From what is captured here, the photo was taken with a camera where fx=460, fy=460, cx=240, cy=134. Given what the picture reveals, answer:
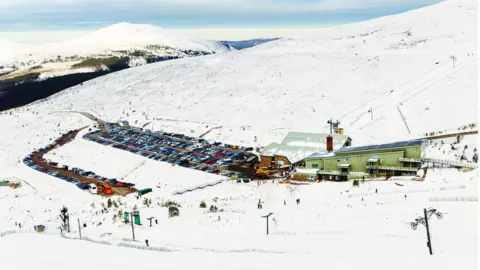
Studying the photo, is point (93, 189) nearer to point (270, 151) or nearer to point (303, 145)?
point (270, 151)

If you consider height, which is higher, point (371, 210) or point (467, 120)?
point (467, 120)

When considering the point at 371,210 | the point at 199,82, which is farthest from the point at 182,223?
the point at 199,82

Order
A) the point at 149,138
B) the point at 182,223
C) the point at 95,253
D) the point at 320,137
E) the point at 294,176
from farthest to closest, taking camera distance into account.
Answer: the point at 149,138, the point at 320,137, the point at 294,176, the point at 182,223, the point at 95,253

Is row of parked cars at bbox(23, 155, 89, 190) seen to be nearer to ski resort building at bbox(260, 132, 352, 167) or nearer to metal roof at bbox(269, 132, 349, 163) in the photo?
ski resort building at bbox(260, 132, 352, 167)

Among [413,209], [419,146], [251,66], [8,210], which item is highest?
[251,66]

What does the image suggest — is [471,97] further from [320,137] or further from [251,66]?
[251,66]

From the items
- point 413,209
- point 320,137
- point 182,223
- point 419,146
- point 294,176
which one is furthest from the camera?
point 320,137

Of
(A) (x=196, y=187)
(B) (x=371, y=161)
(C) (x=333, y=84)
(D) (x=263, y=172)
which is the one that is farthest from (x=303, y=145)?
(C) (x=333, y=84)
